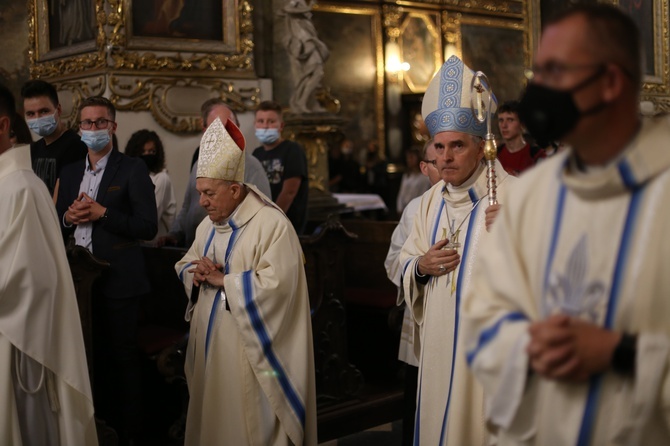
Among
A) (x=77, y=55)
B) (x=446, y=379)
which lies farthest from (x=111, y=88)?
(x=446, y=379)

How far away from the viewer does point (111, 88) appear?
7887 millimetres

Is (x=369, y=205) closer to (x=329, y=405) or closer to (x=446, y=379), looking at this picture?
(x=329, y=405)

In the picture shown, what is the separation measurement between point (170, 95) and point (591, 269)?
6.78 m

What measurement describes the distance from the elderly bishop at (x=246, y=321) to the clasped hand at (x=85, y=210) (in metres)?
0.87

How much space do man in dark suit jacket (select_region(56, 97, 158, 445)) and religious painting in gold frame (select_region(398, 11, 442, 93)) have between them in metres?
12.9

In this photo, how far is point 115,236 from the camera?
4887 mm

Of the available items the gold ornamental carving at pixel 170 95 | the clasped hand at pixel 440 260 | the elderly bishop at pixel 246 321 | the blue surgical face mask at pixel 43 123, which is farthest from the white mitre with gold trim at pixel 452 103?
the gold ornamental carving at pixel 170 95

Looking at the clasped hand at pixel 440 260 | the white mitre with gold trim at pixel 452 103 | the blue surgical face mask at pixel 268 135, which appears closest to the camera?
the clasped hand at pixel 440 260

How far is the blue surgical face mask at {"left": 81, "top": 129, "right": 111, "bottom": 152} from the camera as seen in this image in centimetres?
488

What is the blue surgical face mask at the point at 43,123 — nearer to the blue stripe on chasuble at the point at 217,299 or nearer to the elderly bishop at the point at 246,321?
the elderly bishop at the point at 246,321

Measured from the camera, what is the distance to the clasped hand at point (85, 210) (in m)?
4.71

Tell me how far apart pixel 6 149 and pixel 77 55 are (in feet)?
16.0

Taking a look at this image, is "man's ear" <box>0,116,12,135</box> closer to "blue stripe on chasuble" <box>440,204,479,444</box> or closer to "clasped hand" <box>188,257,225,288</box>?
"clasped hand" <box>188,257,225,288</box>

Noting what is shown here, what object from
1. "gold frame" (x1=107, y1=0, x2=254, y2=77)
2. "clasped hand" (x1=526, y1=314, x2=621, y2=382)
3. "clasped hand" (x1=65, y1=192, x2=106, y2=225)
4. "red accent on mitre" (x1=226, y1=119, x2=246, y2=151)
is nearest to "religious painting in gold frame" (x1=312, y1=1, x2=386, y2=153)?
"gold frame" (x1=107, y1=0, x2=254, y2=77)
